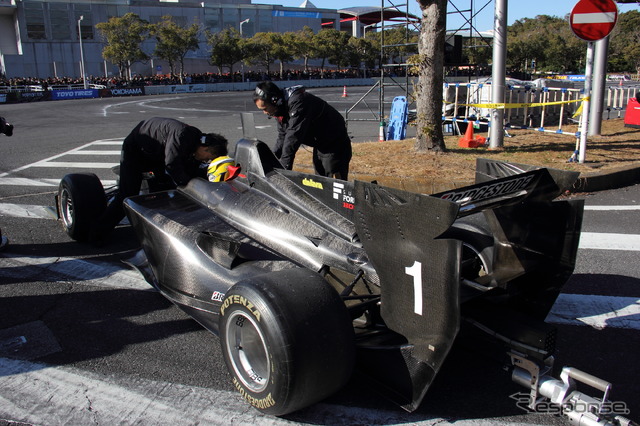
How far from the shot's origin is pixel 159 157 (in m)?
5.51

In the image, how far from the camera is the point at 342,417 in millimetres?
2832

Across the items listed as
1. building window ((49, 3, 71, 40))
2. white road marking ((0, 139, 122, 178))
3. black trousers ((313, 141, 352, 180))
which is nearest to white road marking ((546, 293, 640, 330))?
black trousers ((313, 141, 352, 180))

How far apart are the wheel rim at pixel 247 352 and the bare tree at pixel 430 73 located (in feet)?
24.4

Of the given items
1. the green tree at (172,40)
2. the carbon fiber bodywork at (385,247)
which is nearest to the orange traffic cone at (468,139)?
the carbon fiber bodywork at (385,247)

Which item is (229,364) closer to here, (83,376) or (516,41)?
(83,376)

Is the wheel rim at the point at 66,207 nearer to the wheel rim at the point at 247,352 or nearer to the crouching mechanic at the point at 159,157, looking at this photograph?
the crouching mechanic at the point at 159,157

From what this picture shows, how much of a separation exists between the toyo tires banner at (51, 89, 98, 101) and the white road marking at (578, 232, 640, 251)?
39.0 m

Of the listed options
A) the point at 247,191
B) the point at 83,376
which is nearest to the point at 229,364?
the point at 83,376

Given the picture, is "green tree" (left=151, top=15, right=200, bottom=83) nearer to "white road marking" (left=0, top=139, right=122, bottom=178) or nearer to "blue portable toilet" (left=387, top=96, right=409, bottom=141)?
"white road marking" (left=0, top=139, right=122, bottom=178)

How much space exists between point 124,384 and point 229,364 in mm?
688

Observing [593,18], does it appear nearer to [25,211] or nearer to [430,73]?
[430,73]

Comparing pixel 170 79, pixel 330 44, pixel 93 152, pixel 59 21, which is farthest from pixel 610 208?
pixel 59 21

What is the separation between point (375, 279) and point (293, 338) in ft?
2.63

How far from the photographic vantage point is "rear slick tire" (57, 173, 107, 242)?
5.58 m
